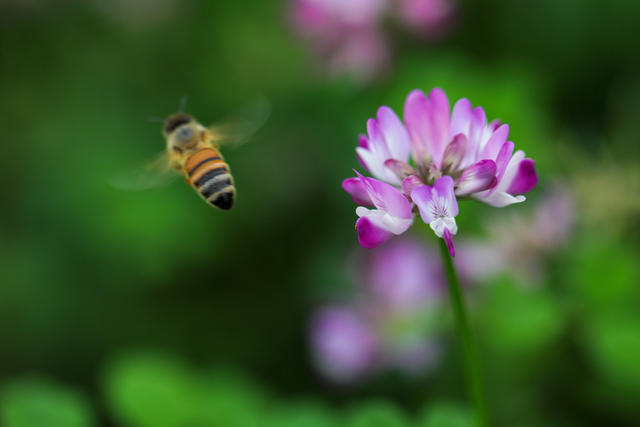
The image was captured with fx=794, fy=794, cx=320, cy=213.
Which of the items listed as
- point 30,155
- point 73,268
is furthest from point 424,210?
point 30,155

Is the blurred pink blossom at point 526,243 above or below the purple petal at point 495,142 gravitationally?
above

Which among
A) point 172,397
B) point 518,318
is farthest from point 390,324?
point 172,397

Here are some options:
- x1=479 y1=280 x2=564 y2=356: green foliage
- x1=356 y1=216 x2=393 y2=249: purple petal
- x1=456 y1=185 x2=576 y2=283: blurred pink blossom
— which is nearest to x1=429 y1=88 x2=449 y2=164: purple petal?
x1=356 y1=216 x2=393 y2=249: purple petal

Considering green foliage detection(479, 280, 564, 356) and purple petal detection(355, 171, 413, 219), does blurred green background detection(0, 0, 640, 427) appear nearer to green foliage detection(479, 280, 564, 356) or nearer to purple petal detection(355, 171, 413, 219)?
green foliage detection(479, 280, 564, 356)

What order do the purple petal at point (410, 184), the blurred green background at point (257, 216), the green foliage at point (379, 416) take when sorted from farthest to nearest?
the blurred green background at point (257, 216) → the green foliage at point (379, 416) → the purple petal at point (410, 184)

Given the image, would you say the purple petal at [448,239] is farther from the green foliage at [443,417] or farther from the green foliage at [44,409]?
the green foliage at [44,409]

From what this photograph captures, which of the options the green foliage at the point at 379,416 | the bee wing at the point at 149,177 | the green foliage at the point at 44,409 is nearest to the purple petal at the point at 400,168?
the green foliage at the point at 379,416

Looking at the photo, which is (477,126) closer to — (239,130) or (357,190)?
(357,190)
